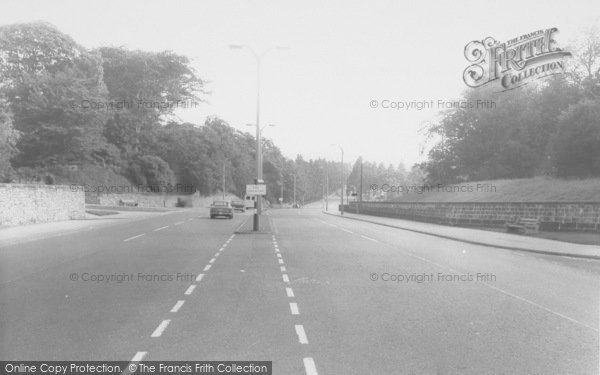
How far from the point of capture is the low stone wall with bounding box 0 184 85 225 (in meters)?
27.1

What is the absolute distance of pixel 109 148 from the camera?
204ft

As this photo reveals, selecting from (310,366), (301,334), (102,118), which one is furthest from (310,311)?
(102,118)

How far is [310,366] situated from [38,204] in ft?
98.1

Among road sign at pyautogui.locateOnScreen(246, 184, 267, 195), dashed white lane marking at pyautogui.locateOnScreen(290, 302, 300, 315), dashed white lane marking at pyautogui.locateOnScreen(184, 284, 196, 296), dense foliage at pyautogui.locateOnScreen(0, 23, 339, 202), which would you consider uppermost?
dense foliage at pyautogui.locateOnScreen(0, 23, 339, 202)

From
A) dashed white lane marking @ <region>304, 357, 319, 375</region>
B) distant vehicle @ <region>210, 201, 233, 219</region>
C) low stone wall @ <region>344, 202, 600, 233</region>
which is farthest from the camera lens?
distant vehicle @ <region>210, 201, 233, 219</region>

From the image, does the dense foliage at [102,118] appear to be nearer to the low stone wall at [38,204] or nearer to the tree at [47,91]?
the tree at [47,91]

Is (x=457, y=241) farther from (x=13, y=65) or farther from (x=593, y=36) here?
(x=13, y=65)

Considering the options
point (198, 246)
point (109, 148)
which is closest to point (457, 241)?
point (198, 246)

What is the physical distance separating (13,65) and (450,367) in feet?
179

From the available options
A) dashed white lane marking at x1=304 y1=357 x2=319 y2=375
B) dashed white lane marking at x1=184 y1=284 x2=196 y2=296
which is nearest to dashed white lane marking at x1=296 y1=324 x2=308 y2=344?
dashed white lane marking at x1=304 y1=357 x2=319 y2=375

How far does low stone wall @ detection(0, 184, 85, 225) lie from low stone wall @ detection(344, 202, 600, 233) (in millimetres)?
26353

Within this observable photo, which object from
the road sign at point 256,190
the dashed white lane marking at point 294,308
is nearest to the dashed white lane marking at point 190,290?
the dashed white lane marking at point 294,308

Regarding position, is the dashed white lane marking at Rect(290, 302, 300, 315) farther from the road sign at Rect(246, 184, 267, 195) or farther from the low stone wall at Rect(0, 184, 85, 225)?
the low stone wall at Rect(0, 184, 85, 225)

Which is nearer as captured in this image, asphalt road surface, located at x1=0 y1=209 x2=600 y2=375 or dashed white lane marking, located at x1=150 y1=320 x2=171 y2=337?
asphalt road surface, located at x1=0 y1=209 x2=600 y2=375
